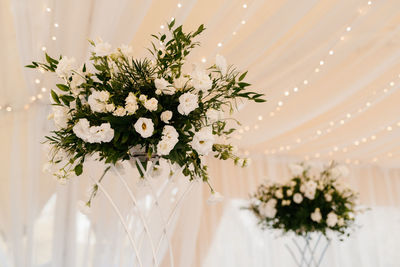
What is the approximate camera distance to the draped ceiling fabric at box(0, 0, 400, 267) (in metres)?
2.36

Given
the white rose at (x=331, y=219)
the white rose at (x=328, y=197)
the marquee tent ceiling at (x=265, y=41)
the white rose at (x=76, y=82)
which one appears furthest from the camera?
the white rose at (x=328, y=197)

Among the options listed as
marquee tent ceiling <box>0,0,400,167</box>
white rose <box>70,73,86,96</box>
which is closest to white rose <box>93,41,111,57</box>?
white rose <box>70,73,86,96</box>

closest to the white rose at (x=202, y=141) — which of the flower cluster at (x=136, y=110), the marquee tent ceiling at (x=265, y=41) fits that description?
the flower cluster at (x=136, y=110)

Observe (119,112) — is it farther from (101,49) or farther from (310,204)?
(310,204)

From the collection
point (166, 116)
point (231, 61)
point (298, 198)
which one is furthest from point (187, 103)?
point (298, 198)

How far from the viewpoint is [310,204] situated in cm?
327

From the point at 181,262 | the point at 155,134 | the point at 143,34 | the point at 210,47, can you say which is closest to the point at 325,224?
the point at 181,262

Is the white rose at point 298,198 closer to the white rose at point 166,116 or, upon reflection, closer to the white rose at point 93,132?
the white rose at point 166,116

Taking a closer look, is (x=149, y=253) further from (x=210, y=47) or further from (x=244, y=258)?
(x=210, y=47)

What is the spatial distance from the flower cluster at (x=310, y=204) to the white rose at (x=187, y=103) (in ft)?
6.85

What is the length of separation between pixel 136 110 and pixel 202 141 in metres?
0.24

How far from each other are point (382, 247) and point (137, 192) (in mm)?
3479

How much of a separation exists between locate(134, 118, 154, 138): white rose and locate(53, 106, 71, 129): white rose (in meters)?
0.30

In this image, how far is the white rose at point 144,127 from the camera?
1.29 m
